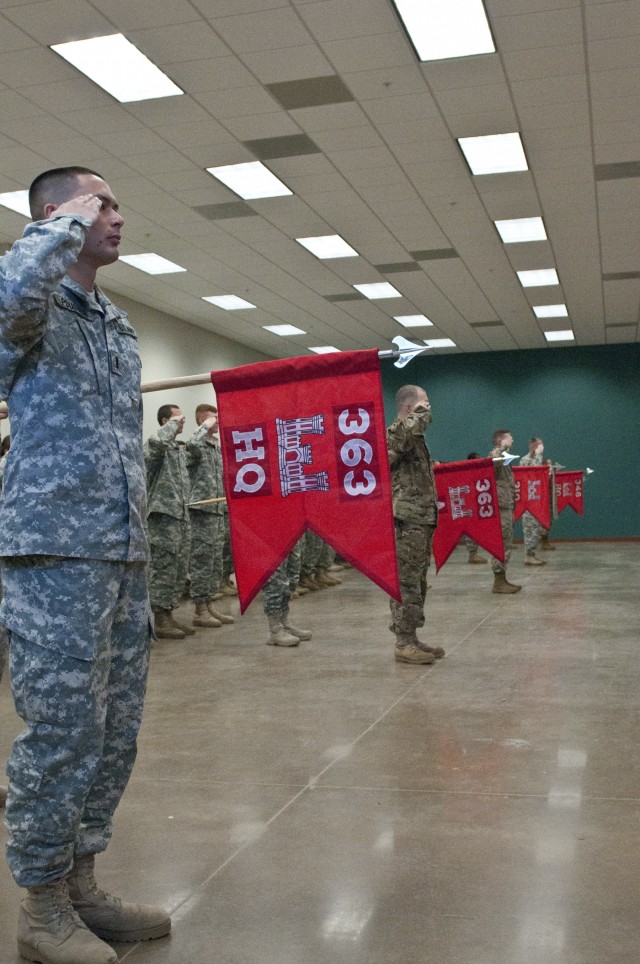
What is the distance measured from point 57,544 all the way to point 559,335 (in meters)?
17.2

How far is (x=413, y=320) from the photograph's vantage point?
16.2 metres

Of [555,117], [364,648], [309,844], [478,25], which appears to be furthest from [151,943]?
[555,117]

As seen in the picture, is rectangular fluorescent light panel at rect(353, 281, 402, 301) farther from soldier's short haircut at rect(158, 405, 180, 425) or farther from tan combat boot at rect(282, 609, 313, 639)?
tan combat boot at rect(282, 609, 313, 639)

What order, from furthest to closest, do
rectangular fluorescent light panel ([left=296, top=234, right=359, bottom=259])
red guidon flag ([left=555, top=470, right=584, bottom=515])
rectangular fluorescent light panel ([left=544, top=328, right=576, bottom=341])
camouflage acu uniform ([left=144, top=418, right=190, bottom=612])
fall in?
rectangular fluorescent light panel ([left=544, top=328, right=576, bottom=341]), red guidon flag ([left=555, top=470, right=584, bottom=515]), rectangular fluorescent light panel ([left=296, top=234, right=359, bottom=259]), camouflage acu uniform ([left=144, top=418, right=190, bottom=612])

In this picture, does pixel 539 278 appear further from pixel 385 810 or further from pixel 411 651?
pixel 385 810

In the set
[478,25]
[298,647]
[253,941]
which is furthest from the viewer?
[298,647]

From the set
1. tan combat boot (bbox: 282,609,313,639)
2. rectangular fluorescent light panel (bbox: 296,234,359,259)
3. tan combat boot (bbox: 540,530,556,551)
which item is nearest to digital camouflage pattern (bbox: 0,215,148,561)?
tan combat boot (bbox: 282,609,313,639)

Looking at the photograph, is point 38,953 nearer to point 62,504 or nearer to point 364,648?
point 62,504

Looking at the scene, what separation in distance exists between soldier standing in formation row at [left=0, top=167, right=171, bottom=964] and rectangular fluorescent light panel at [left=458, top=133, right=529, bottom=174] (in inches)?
250

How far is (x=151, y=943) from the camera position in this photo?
220 centimetres

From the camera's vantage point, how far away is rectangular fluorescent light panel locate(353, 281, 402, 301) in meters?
13.5

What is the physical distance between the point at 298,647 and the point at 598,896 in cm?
415

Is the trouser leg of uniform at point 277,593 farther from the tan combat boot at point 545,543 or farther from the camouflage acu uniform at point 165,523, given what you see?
the tan combat boot at point 545,543

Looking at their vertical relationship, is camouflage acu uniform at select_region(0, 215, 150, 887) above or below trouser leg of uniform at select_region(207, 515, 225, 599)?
above
